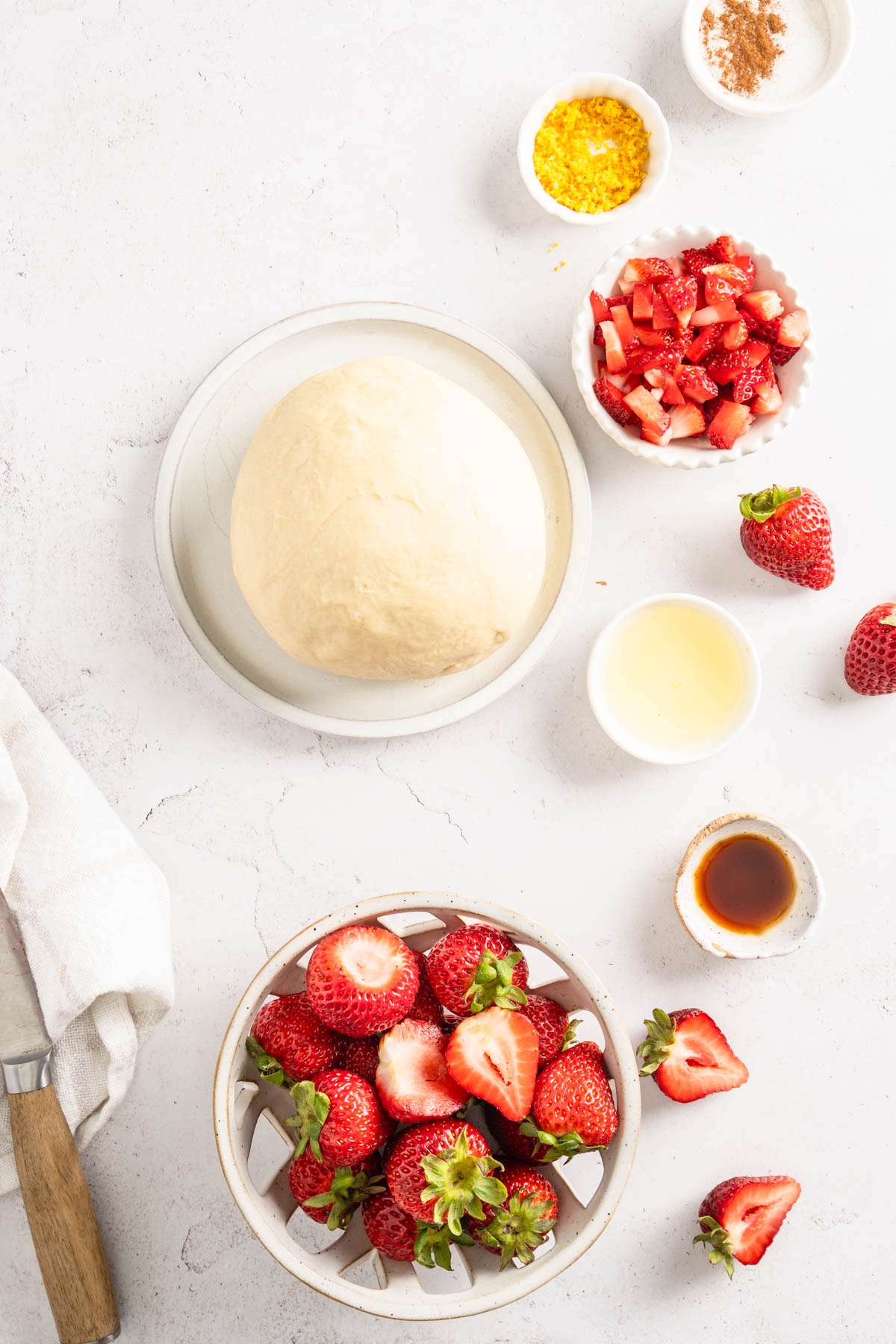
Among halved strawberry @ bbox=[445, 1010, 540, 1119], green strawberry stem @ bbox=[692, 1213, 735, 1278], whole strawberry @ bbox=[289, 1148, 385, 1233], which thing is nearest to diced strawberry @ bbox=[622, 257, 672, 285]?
halved strawberry @ bbox=[445, 1010, 540, 1119]

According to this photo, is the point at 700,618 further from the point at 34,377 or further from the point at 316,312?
the point at 34,377

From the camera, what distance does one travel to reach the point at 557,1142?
4.45 feet

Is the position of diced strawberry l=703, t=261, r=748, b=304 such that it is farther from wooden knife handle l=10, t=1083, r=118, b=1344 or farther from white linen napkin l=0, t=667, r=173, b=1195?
wooden knife handle l=10, t=1083, r=118, b=1344

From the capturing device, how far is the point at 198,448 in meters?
1.70

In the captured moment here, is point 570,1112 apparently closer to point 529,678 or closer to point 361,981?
point 361,981

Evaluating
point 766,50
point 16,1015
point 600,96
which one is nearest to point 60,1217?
point 16,1015

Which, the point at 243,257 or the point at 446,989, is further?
the point at 243,257

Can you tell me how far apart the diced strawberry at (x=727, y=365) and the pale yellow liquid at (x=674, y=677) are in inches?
14.2

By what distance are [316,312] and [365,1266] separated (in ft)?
4.90

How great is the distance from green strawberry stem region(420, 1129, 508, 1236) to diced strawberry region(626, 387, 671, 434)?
3.48 feet

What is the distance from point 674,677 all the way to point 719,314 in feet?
1.88

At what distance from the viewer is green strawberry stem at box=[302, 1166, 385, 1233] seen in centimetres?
136

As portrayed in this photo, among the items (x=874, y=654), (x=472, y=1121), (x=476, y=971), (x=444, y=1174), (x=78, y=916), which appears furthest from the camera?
(x=874, y=654)

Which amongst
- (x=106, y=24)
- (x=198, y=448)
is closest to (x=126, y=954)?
(x=198, y=448)
